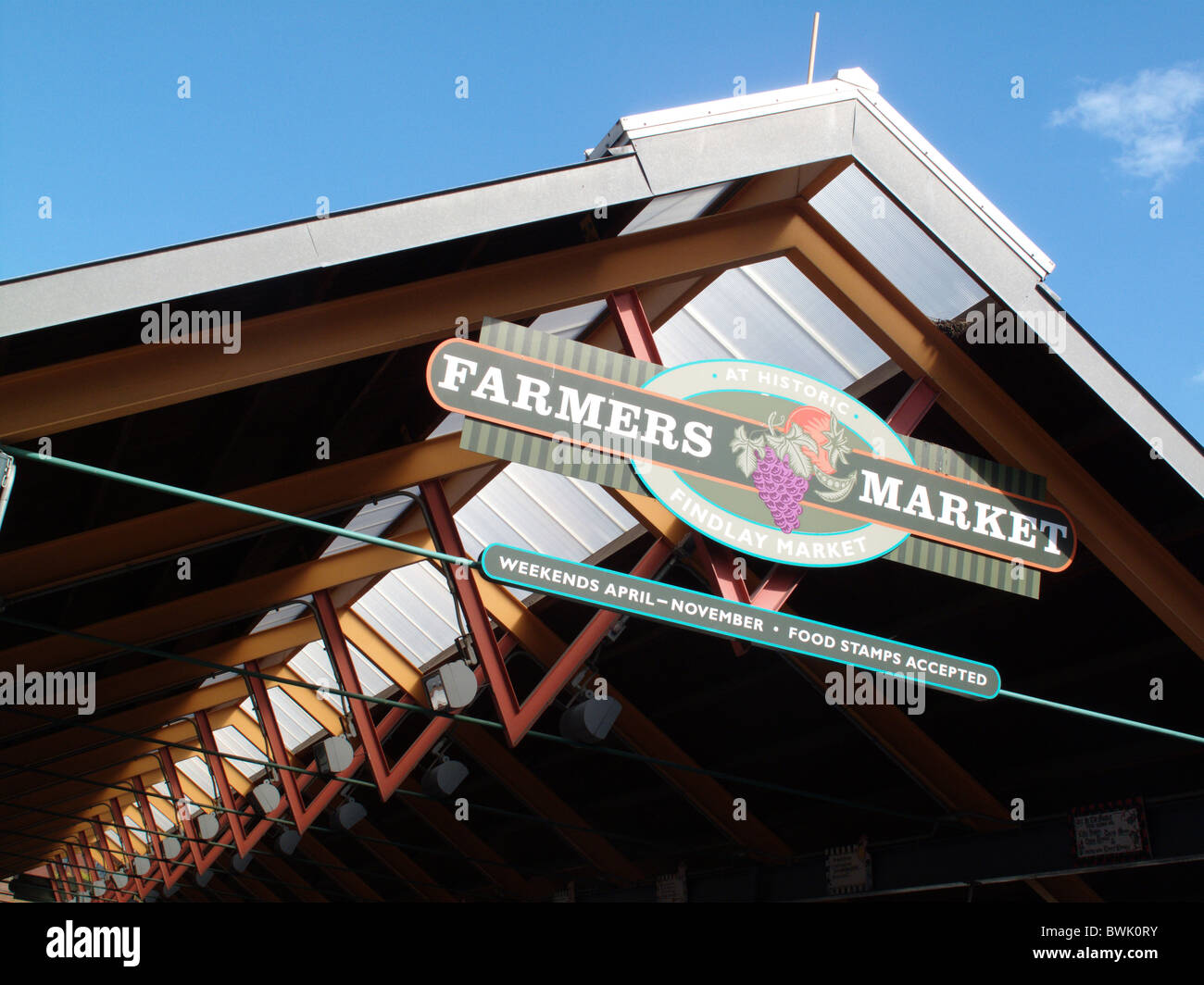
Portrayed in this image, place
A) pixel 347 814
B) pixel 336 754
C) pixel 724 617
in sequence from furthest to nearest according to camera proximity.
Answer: pixel 347 814 < pixel 336 754 < pixel 724 617

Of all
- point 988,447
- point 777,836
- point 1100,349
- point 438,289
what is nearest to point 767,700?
point 777,836

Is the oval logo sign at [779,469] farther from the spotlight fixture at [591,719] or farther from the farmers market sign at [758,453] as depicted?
the spotlight fixture at [591,719]

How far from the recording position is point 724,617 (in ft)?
25.8

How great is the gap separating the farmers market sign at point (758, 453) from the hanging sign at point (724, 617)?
55 cm

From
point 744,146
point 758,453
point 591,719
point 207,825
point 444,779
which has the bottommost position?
point 207,825

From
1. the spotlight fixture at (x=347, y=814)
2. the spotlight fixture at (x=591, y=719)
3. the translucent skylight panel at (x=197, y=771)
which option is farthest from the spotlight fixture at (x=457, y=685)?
the translucent skylight panel at (x=197, y=771)

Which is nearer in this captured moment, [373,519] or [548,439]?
[548,439]

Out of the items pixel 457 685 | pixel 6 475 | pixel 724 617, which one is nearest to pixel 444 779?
pixel 457 685

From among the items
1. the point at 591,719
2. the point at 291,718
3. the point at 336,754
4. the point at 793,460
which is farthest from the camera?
the point at 291,718

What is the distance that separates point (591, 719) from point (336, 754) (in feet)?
20.5

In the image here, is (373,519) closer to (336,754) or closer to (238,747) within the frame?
(336,754)

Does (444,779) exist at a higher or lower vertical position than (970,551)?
lower

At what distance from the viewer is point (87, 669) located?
612 inches
